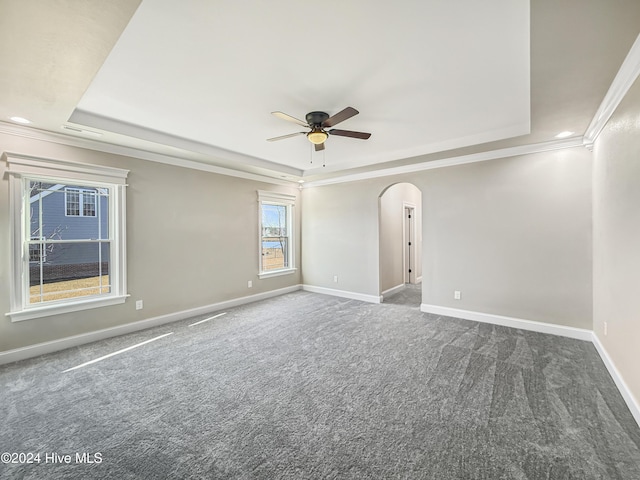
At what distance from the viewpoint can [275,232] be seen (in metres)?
6.14

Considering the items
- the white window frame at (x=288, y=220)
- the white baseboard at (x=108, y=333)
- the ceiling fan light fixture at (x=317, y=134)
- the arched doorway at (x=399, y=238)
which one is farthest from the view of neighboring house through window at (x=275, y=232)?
the ceiling fan light fixture at (x=317, y=134)

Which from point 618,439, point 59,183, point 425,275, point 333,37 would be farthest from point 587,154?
point 59,183

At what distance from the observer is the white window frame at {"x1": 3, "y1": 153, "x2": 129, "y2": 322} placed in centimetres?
300

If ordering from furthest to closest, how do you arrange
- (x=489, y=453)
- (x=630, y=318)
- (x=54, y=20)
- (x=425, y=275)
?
(x=425, y=275)
(x=630, y=318)
(x=489, y=453)
(x=54, y=20)

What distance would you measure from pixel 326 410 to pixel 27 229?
380cm

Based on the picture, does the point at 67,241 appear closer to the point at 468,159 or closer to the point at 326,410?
the point at 326,410

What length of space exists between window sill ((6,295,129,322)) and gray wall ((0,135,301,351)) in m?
0.06

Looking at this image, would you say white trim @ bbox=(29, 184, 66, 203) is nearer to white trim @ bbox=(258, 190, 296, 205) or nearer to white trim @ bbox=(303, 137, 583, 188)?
white trim @ bbox=(258, 190, 296, 205)

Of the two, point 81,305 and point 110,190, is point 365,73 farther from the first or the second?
point 81,305

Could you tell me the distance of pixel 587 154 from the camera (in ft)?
11.3

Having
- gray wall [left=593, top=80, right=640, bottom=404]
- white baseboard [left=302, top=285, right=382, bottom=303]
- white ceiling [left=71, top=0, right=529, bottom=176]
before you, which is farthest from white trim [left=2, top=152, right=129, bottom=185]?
gray wall [left=593, top=80, right=640, bottom=404]

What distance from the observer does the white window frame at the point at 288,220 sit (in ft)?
18.5

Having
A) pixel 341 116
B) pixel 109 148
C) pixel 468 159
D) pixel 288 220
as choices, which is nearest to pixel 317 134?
pixel 341 116

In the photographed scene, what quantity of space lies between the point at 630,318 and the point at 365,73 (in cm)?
284
